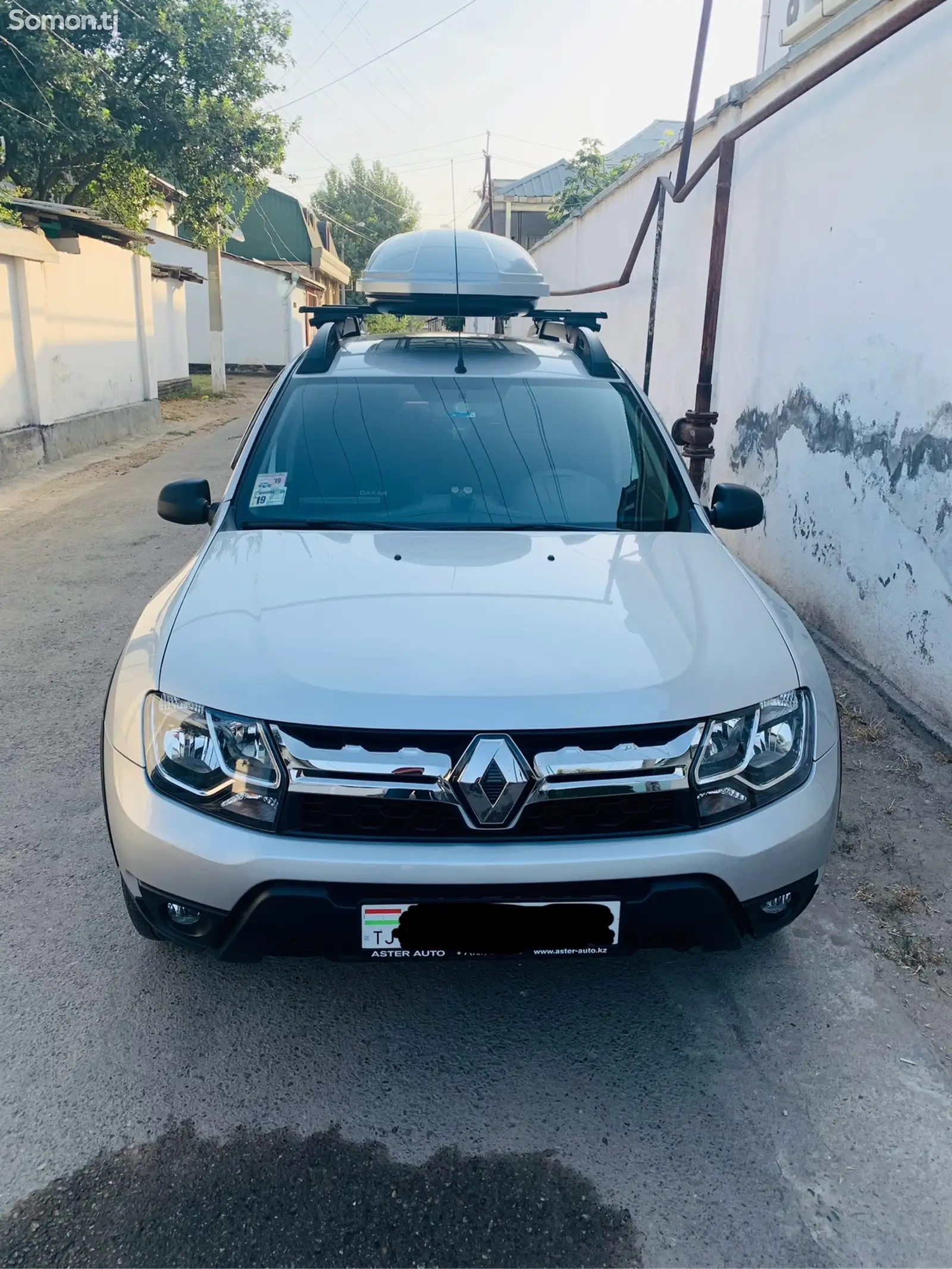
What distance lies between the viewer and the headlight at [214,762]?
204 centimetres

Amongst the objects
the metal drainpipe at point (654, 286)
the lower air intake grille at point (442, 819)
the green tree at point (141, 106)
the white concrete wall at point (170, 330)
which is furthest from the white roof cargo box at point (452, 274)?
the white concrete wall at point (170, 330)

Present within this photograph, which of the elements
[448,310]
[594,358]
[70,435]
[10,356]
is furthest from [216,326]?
[594,358]

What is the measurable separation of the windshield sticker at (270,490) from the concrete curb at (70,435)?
8.18 metres

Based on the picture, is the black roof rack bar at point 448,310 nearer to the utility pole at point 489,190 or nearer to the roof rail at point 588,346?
the roof rail at point 588,346

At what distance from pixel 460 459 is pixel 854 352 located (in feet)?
8.19

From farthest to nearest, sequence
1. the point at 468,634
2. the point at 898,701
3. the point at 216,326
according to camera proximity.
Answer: the point at 216,326 → the point at 898,701 → the point at 468,634

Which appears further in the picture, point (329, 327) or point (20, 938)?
point (329, 327)

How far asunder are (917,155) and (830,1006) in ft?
11.7

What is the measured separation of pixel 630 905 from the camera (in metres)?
2.02

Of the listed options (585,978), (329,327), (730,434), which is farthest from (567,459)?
(730,434)

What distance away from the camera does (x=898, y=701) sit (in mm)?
4145

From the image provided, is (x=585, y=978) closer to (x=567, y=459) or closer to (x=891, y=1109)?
(x=891, y=1109)

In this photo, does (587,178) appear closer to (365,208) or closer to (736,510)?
(736,510)

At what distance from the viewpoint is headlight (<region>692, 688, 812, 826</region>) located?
6.86 ft
